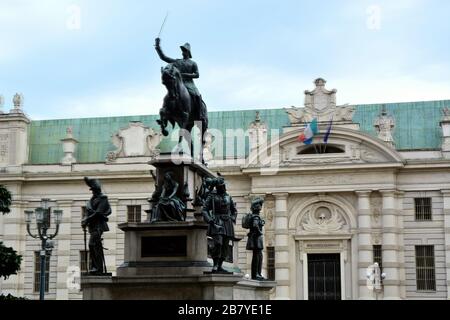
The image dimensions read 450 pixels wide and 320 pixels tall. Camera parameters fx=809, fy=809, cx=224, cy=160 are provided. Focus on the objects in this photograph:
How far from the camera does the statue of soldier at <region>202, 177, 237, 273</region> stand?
63.2 feet

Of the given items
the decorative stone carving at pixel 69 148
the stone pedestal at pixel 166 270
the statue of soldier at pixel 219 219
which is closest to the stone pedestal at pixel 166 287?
the stone pedestal at pixel 166 270

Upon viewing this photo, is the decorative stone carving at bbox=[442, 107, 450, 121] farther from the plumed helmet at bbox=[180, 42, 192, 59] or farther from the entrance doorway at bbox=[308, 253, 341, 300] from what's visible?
the plumed helmet at bbox=[180, 42, 192, 59]

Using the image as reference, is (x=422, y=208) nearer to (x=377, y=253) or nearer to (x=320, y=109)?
(x=377, y=253)

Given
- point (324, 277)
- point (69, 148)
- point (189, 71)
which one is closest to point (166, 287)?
point (189, 71)

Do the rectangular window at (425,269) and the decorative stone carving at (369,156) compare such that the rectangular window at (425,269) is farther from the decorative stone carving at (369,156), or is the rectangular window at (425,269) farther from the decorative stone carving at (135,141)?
the decorative stone carving at (135,141)

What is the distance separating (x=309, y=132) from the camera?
49562 mm

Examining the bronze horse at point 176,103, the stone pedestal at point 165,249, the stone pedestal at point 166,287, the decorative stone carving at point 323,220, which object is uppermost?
the bronze horse at point 176,103

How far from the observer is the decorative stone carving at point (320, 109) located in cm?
5009

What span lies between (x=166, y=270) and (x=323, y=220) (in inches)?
1256

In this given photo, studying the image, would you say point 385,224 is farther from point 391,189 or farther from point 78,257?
point 78,257

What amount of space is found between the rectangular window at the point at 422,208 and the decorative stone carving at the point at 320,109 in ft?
21.6

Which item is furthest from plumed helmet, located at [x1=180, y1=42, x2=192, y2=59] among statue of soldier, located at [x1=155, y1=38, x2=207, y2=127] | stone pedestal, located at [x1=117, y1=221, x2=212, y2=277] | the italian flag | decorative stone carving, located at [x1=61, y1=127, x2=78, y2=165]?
decorative stone carving, located at [x1=61, y1=127, x2=78, y2=165]

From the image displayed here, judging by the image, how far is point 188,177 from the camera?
2048cm
